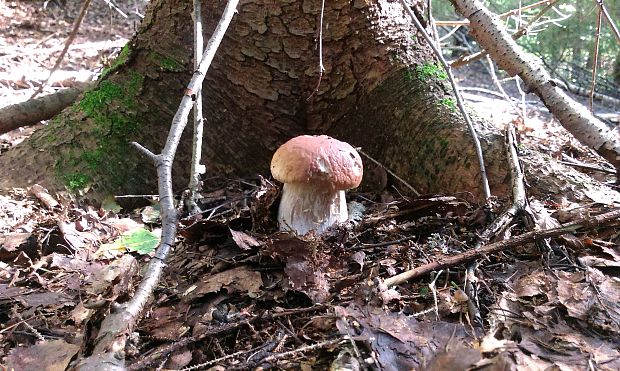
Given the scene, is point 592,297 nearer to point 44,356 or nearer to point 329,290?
point 329,290

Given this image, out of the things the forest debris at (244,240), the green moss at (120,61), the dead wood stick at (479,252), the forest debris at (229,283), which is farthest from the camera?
the green moss at (120,61)

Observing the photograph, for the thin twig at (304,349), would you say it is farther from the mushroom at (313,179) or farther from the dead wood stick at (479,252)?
the mushroom at (313,179)

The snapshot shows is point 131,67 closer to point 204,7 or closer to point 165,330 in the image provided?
point 204,7

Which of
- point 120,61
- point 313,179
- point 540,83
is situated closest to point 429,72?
point 540,83

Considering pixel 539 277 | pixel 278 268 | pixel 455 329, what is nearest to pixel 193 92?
pixel 278 268

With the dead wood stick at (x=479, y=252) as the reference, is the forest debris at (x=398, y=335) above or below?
below

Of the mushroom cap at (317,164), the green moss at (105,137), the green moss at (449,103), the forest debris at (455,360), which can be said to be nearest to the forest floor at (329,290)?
the forest debris at (455,360)

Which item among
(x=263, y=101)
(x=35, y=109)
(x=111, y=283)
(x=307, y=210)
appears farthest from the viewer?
(x=35, y=109)
